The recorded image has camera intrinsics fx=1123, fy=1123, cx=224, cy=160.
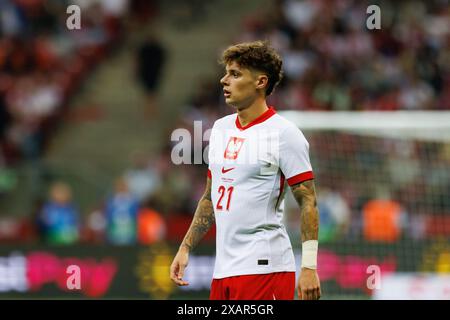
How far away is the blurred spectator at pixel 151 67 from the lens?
19312mm

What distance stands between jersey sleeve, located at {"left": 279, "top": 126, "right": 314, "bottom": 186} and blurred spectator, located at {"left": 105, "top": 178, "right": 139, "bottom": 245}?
31.5ft

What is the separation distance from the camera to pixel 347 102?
677 inches

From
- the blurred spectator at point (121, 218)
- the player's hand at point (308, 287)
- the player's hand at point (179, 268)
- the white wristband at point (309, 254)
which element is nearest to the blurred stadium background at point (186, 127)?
the blurred spectator at point (121, 218)

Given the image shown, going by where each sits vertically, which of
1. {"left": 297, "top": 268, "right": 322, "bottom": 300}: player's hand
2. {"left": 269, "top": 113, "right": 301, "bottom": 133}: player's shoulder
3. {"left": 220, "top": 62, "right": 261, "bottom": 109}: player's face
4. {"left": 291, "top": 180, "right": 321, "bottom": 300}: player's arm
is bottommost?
{"left": 297, "top": 268, "right": 322, "bottom": 300}: player's hand

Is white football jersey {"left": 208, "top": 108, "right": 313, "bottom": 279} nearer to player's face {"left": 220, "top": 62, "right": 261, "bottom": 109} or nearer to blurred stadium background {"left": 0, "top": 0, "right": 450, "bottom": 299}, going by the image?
player's face {"left": 220, "top": 62, "right": 261, "bottom": 109}

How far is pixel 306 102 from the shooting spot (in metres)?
17.3

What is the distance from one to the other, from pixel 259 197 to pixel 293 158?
0.29 metres

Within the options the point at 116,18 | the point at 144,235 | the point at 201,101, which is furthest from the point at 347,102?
the point at 116,18

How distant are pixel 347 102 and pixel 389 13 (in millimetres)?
2823

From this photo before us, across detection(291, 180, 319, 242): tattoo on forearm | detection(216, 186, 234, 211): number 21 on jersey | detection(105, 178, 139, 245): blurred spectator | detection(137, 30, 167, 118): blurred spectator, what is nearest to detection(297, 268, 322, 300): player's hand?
detection(291, 180, 319, 242): tattoo on forearm

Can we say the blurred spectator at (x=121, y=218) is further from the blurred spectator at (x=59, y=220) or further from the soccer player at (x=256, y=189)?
the soccer player at (x=256, y=189)

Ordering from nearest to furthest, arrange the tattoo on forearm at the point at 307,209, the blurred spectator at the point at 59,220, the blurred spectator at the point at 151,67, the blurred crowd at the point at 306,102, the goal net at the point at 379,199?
the tattoo on forearm at the point at 307,209
the goal net at the point at 379,199
the blurred crowd at the point at 306,102
the blurred spectator at the point at 59,220
the blurred spectator at the point at 151,67

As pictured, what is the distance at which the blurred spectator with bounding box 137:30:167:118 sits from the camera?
19.3 meters

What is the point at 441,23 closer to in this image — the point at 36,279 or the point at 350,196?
the point at 350,196
